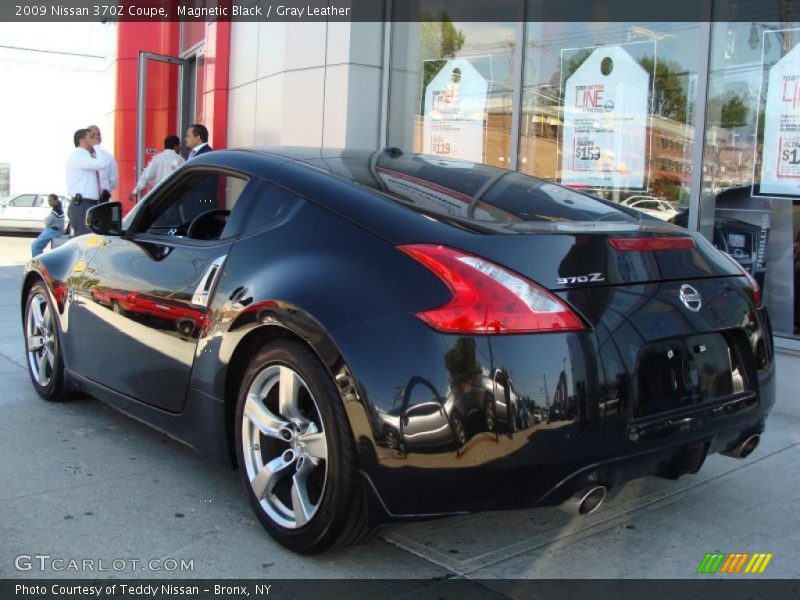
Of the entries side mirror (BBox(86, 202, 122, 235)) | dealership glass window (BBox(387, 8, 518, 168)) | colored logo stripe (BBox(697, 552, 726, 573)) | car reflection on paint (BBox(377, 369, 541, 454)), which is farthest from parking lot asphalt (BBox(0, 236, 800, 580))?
dealership glass window (BBox(387, 8, 518, 168))

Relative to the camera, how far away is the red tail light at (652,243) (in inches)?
112

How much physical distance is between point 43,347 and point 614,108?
16.4 feet

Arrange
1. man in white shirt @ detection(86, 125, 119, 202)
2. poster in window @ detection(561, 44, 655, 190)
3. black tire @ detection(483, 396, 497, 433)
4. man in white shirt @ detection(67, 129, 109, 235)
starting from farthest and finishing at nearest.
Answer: man in white shirt @ detection(86, 125, 119, 202) < man in white shirt @ detection(67, 129, 109, 235) < poster in window @ detection(561, 44, 655, 190) < black tire @ detection(483, 396, 497, 433)

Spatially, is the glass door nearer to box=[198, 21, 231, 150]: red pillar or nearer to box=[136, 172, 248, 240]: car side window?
box=[198, 21, 231, 150]: red pillar

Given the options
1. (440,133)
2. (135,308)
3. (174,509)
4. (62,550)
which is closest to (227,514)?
(174,509)

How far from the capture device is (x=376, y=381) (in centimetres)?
259

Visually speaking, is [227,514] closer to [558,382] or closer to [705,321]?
[558,382]

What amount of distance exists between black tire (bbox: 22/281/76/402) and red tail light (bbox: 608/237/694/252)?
321 cm

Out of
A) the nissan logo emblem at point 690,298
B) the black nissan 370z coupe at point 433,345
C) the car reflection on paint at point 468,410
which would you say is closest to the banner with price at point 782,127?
the black nissan 370z coupe at point 433,345

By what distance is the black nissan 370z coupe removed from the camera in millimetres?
2529

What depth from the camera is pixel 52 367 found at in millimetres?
4816

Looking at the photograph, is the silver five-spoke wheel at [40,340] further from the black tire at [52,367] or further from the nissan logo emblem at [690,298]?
the nissan logo emblem at [690,298]

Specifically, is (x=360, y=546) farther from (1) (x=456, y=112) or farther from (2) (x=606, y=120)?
(1) (x=456, y=112)

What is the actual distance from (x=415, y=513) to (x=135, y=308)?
5.97 ft
